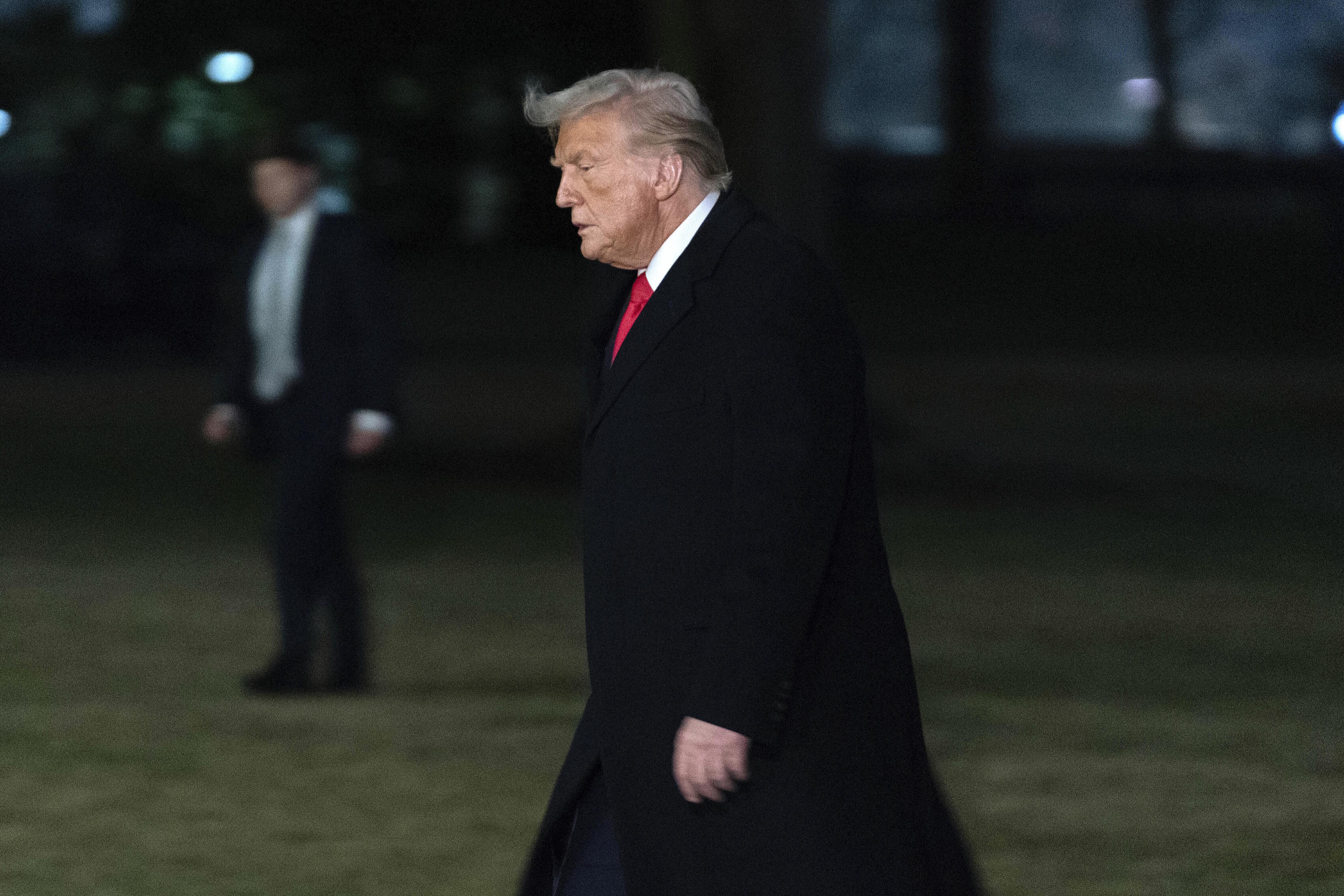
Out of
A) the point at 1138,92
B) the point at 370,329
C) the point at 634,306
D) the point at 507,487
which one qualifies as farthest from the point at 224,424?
the point at 1138,92

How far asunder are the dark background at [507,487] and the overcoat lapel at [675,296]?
0.83 m

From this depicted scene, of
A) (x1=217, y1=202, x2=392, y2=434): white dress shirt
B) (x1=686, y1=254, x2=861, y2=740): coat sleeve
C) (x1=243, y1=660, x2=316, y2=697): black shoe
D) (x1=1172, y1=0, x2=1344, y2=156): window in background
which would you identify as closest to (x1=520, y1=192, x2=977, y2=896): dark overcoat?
(x1=686, y1=254, x2=861, y2=740): coat sleeve

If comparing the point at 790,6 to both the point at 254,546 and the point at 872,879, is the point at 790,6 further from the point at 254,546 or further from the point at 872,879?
the point at 872,879

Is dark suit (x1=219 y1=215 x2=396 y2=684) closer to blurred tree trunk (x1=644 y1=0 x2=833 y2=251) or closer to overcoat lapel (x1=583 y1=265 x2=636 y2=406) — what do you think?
overcoat lapel (x1=583 y1=265 x2=636 y2=406)

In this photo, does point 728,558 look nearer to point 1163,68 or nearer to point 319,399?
point 319,399

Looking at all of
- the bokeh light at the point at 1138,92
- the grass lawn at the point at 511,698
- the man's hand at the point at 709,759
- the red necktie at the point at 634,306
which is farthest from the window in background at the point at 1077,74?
the man's hand at the point at 709,759

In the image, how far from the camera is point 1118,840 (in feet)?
18.9

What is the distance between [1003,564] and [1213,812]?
4.97 m

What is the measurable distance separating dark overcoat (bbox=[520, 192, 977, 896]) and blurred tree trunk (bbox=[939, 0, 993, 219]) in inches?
1678

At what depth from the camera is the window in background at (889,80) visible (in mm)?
84250

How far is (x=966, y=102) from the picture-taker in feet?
150

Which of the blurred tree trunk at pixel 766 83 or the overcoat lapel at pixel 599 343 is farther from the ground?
the blurred tree trunk at pixel 766 83

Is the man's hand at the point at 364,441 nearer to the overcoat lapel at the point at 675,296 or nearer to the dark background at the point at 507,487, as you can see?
the dark background at the point at 507,487

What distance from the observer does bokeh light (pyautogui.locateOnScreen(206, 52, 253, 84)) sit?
104 ft
